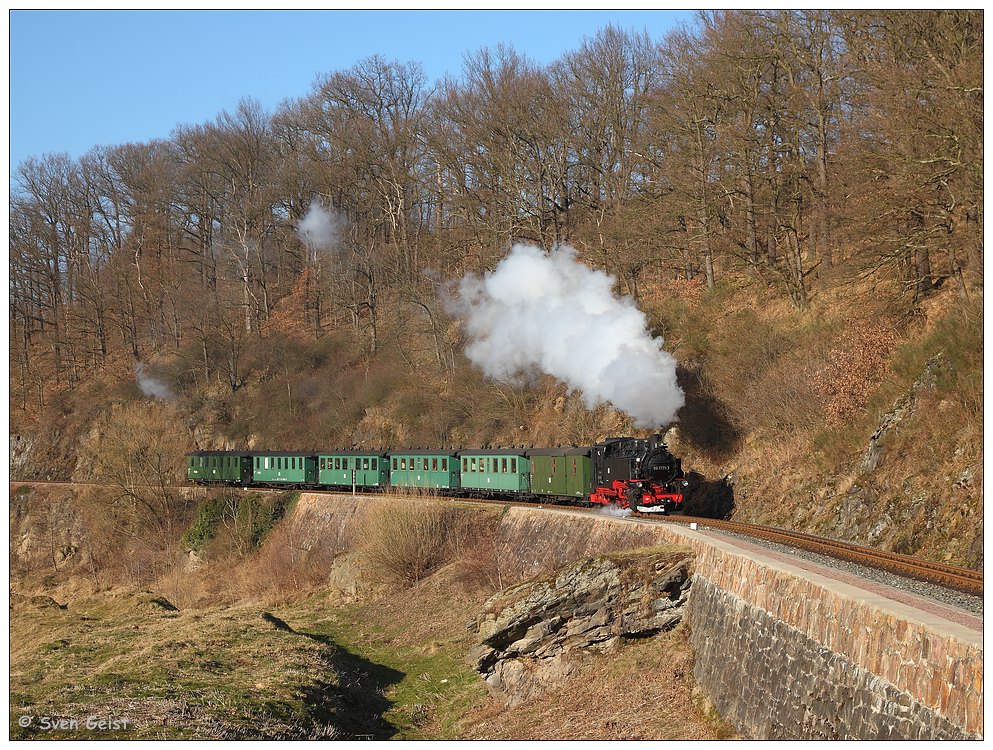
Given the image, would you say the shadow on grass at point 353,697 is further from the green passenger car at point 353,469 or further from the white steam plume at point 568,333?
the green passenger car at point 353,469

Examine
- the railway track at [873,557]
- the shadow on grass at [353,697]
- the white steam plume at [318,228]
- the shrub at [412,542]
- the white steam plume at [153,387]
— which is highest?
the white steam plume at [318,228]

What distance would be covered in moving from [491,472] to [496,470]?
422 mm

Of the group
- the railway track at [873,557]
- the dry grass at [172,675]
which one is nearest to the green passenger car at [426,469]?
the dry grass at [172,675]

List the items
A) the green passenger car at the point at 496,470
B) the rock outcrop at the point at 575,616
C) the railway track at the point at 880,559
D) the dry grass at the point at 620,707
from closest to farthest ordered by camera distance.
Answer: the dry grass at the point at 620,707, the railway track at the point at 880,559, the rock outcrop at the point at 575,616, the green passenger car at the point at 496,470

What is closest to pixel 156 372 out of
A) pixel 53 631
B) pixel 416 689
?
pixel 53 631

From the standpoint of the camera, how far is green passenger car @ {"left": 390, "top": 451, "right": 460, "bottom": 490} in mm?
43656

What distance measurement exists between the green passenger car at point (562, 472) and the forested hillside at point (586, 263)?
16.2ft

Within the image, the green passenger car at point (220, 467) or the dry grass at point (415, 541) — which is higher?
the green passenger car at point (220, 467)

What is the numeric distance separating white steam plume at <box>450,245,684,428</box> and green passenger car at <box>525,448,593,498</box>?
3647mm

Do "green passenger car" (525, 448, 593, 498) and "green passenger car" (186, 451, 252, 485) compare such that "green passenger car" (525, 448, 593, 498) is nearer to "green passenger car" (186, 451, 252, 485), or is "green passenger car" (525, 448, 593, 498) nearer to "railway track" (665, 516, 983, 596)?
"railway track" (665, 516, 983, 596)

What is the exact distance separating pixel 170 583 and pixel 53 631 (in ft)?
40.3

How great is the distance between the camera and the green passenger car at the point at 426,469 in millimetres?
43656

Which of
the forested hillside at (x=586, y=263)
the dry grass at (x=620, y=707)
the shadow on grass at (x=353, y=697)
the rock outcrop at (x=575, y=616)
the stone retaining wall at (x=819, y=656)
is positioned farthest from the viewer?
the forested hillside at (x=586, y=263)

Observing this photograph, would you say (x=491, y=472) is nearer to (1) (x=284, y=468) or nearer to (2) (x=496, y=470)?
(2) (x=496, y=470)
